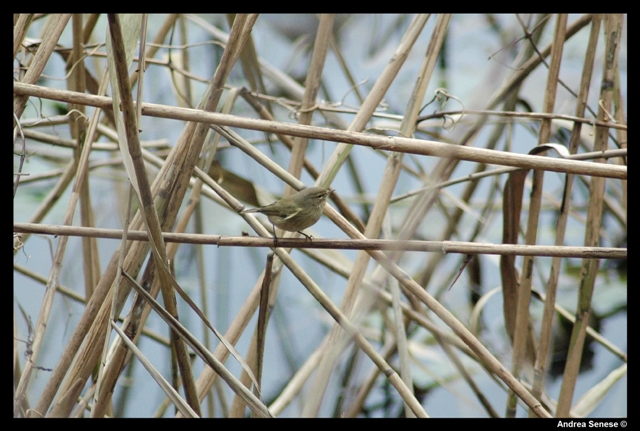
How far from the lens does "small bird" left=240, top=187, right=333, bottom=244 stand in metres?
2.01

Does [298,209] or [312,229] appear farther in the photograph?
[312,229]

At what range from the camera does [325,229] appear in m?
3.86

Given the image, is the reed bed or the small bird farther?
the small bird

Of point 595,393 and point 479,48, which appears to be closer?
point 595,393

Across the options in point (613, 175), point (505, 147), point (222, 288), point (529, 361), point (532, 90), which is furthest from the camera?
point (532, 90)

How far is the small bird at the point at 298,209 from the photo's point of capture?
201cm

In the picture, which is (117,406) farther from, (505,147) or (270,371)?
(505,147)

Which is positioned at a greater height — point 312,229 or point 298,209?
point 312,229

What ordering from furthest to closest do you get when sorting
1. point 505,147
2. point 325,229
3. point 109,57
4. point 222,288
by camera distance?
point 325,229 < point 222,288 < point 505,147 < point 109,57

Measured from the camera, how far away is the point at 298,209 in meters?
2.10

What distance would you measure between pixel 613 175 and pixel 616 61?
2.94ft

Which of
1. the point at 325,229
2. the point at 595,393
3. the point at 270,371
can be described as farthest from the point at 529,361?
the point at 325,229

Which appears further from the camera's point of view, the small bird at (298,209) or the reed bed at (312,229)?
the small bird at (298,209)

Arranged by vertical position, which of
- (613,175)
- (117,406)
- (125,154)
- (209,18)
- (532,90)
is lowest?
(117,406)
